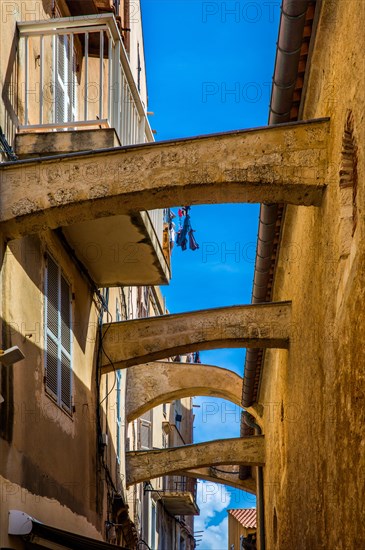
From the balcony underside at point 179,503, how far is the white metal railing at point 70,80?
19.8m

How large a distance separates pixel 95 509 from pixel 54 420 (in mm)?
3257

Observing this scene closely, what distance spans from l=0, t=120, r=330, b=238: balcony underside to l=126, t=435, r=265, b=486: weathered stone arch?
41.3 ft

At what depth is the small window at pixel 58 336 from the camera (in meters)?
12.8

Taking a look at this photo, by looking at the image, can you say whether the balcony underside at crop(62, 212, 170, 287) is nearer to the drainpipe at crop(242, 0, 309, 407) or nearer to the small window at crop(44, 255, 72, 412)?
the small window at crop(44, 255, 72, 412)

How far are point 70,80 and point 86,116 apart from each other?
319 cm

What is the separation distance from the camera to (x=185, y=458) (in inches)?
898

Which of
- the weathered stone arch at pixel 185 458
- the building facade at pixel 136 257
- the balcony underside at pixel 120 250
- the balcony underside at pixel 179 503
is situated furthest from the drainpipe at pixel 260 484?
the balcony underside at pixel 120 250

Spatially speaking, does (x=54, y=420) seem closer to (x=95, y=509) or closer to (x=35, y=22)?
(x=95, y=509)

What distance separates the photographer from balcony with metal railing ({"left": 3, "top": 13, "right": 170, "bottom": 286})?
1178cm

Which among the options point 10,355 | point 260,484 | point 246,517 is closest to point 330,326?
point 10,355

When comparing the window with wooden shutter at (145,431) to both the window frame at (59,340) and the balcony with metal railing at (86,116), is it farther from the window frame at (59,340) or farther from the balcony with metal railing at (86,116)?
the window frame at (59,340)

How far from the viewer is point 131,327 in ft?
51.6

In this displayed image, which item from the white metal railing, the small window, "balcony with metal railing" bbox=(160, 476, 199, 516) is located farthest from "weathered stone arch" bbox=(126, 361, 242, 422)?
"balcony with metal railing" bbox=(160, 476, 199, 516)

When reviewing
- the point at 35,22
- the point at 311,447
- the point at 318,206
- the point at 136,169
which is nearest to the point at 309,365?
the point at 311,447
